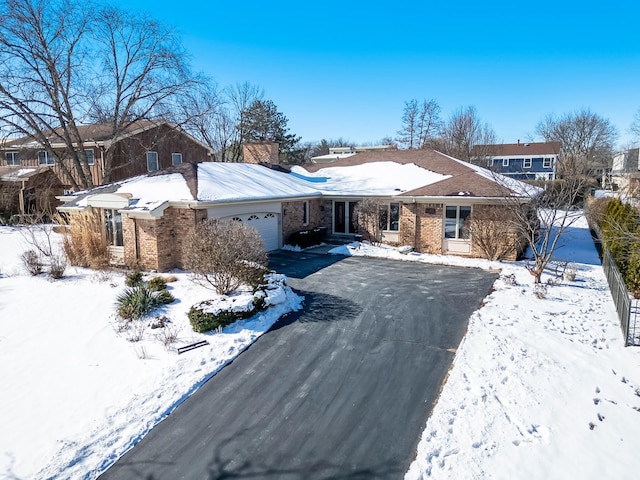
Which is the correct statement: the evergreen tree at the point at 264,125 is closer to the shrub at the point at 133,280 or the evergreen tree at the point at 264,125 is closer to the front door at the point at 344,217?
the front door at the point at 344,217

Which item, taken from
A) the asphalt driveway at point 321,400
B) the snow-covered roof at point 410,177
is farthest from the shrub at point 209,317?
the snow-covered roof at point 410,177

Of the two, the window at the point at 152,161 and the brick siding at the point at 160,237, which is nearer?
the brick siding at the point at 160,237

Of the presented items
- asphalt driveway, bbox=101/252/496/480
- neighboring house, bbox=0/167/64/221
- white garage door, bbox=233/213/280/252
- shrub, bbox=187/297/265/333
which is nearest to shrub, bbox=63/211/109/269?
white garage door, bbox=233/213/280/252

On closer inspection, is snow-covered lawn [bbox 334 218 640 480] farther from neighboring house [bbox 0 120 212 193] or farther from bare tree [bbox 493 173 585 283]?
neighboring house [bbox 0 120 212 193]

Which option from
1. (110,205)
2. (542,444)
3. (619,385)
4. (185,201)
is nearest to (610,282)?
(619,385)

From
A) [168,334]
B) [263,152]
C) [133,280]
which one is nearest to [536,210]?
[168,334]

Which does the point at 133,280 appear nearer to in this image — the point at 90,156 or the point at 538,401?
the point at 538,401
